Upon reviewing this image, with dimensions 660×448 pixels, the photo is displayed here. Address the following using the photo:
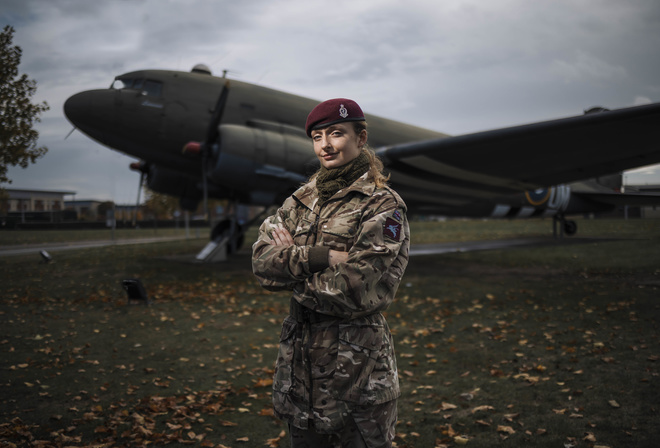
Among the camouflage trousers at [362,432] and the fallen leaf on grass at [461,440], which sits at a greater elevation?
the camouflage trousers at [362,432]

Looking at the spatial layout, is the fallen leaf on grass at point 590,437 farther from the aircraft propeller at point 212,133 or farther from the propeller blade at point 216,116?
the propeller blade at point 216,116

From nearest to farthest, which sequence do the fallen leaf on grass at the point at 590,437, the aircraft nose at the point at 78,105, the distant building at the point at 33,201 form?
the fallen leaf on grass at the point at 590,437
the distant building at the point at 33,201
the aircraft nose at the point at 78,105

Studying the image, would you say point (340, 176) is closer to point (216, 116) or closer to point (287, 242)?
point (287, 242)

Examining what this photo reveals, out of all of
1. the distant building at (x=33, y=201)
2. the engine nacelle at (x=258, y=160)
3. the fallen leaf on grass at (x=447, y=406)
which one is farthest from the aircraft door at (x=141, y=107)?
the fallen leaf on grass at (x=447, y=406)

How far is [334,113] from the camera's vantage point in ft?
6.79

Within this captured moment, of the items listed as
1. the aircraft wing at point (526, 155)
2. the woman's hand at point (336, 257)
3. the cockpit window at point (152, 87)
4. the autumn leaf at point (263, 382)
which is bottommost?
the autumn leaf at point (263, 382)

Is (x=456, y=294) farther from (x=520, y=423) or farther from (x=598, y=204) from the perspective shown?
(x=598, y=204)

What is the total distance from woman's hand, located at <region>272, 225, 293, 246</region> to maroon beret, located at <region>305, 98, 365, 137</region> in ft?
1.66

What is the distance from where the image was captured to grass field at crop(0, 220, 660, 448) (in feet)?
12.5

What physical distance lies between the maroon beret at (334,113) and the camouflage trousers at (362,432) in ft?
4.14

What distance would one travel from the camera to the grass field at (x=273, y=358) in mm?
3795

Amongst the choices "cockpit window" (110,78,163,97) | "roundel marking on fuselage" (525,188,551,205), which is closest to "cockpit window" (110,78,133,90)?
"cockpit window" (110,78,163,97)

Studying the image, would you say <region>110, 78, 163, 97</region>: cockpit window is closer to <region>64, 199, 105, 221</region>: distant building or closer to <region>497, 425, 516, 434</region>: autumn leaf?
<region>64, 199, 105, 221</region>: distant building

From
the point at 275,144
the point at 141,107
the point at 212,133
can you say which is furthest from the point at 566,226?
the point at 141,107
